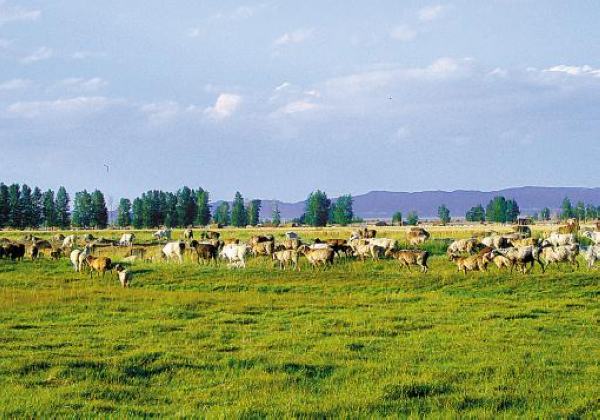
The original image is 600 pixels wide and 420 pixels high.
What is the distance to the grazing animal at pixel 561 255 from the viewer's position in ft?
112

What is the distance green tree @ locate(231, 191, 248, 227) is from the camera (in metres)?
134

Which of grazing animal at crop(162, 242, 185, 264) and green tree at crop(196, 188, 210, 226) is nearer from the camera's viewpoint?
grazing animal at crop(162, 242, 185, 264)

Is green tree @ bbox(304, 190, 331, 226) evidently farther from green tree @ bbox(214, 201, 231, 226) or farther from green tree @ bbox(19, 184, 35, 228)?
green tree @ bbox(19, 184, 35, 228)

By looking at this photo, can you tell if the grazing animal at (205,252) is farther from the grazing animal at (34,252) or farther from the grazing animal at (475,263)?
the grazing animal at (475,263)

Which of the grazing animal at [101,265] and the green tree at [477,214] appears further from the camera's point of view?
the green tree at [477,214]

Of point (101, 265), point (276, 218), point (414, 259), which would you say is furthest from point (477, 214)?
point (101, 265)

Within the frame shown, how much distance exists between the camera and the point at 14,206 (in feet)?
366

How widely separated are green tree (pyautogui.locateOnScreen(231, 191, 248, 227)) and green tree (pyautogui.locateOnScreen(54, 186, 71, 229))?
104 feet

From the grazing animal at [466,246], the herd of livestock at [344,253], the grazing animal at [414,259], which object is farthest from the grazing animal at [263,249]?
the grazing animal at [466,246]

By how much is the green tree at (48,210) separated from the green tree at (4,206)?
23.0 feet

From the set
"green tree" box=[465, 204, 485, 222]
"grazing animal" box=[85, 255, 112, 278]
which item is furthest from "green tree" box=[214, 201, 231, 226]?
"grazing animal" box=[85, 255, 112, 278]

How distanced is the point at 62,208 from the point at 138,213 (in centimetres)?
1342

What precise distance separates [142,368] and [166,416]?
11.2 feet

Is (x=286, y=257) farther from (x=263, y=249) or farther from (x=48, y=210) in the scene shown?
(x=48, y=210)
